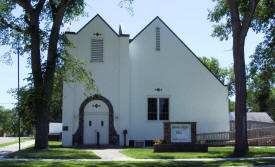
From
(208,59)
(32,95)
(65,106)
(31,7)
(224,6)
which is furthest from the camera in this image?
(208,59)

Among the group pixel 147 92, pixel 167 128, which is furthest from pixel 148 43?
pixel 167 128

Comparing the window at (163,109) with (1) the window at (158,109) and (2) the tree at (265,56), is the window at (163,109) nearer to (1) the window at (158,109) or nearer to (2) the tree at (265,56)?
(1) the window at (158,109)

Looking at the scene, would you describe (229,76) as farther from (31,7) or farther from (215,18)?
(31,7)

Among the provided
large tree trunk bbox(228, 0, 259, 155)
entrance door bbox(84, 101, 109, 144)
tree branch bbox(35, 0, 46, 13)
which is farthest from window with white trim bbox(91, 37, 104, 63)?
large tree trunk bbox(228, 0, 259, 155)

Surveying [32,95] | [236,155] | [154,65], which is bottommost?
[236,155]

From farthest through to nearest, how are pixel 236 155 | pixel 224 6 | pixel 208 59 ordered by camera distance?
pixel 208 59
pixel 224 6
pixel 236 155

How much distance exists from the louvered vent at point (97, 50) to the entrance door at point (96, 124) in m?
3.37

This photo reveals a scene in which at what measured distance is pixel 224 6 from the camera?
2255 cm

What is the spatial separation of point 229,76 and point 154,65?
86.7ft

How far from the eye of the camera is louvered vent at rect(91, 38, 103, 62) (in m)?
26.1

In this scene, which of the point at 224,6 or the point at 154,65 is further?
the point at 154,65

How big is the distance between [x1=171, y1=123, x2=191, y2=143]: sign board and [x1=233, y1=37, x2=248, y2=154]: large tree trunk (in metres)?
2.83

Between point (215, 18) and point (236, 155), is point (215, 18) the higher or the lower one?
the higher one

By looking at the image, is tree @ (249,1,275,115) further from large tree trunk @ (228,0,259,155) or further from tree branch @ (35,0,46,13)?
tree branch @ (35,0,46,13)
